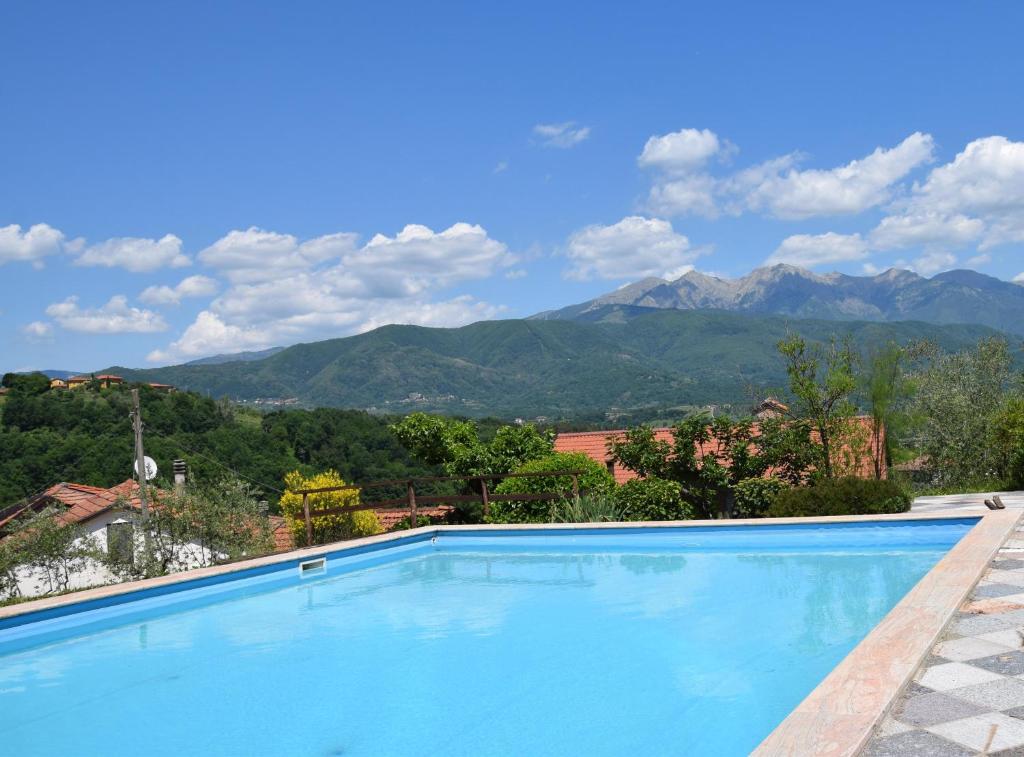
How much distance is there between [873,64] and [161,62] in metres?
15.5

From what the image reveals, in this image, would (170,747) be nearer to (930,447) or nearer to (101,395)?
(930,447)

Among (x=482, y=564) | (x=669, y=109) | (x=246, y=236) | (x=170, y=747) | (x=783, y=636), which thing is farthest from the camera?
(x=246, y=236)

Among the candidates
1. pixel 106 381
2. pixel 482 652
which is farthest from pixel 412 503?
pixel 106 381

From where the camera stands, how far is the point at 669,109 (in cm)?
2180

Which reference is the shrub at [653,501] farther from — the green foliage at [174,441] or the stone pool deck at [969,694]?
the green foliage at [174,441]

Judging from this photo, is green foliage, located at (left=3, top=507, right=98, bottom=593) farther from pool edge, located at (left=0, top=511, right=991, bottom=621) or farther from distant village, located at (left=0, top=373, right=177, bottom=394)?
distant village, located at (left=0, top=373, right=177, bottom=394)

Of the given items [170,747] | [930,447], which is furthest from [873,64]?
[170,747]

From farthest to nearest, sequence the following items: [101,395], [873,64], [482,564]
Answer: [101,395]
[873,64]
[482,564]

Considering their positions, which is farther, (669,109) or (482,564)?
(669,109)

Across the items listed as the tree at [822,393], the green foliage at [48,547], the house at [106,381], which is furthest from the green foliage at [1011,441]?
the house at [106,381]

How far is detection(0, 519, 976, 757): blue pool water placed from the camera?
15.2ft

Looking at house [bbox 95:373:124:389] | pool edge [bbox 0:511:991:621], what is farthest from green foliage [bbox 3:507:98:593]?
house [bbox 95:373:124:389]

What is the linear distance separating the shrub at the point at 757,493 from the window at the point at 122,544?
26.5 ft

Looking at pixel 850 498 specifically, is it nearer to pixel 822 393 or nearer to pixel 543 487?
pixel 822 393
